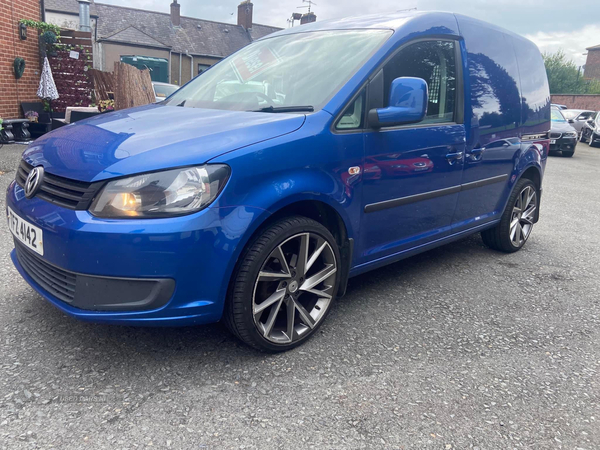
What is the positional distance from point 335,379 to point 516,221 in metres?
2.98

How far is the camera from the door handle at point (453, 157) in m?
3.47

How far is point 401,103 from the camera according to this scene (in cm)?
284

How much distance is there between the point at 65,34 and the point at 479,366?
1192 centimetres

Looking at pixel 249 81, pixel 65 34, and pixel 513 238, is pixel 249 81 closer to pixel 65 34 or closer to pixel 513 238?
pixel 513 238

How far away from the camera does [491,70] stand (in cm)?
→ 399

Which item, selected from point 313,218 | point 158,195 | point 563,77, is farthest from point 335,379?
point 563,77

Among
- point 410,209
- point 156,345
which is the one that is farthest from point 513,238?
point 156,345

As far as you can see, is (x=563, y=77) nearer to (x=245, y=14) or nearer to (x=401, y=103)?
(x=245, y=14)

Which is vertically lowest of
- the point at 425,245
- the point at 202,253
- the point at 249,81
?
the point at 425,245

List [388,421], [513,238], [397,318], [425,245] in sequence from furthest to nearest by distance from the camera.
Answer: [513,238] < [425,245] < [397,318] < [388,421]

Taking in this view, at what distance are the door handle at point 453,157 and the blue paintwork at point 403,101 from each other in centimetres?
72

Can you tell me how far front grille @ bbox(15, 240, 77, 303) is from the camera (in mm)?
2268

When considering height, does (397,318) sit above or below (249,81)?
below

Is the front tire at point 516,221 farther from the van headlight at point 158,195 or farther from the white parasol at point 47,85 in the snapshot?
the white parasol at point 47,85
